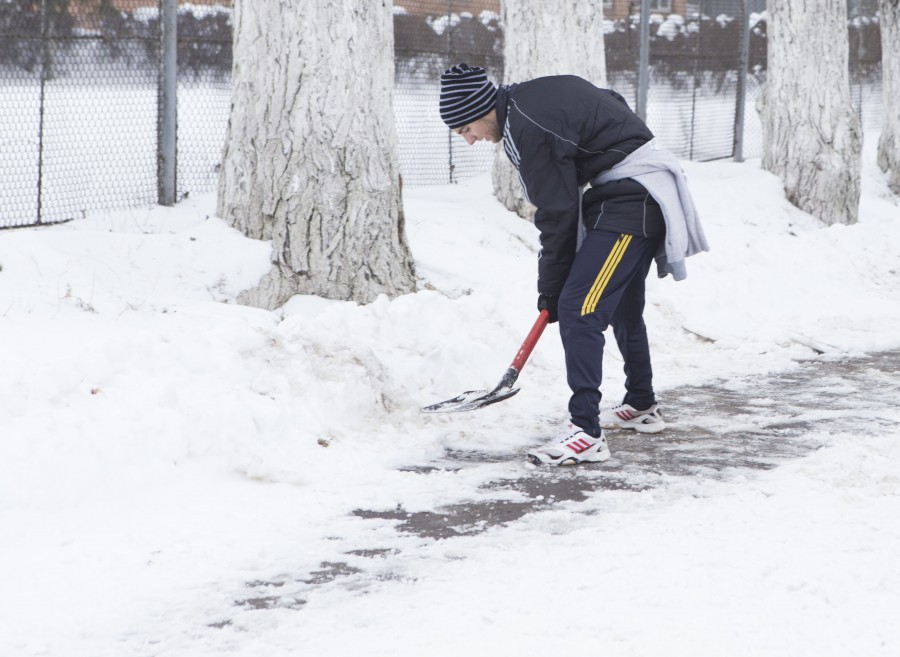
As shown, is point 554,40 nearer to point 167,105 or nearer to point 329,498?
point 167,105

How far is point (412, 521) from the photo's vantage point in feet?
12.2

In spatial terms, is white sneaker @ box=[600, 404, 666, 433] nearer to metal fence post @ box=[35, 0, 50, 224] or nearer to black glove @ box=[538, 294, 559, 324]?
black glove @ box=[538, 294, 559, 324]

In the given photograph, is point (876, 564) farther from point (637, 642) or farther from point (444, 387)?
point (444, 387)

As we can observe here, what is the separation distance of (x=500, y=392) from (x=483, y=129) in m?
1.12

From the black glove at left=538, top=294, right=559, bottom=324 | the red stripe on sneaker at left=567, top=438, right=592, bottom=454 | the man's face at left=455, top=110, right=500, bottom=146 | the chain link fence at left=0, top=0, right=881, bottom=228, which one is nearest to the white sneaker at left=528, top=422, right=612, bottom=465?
the red stripe on sneaker at left=567, top=438, right=592, bottom=454

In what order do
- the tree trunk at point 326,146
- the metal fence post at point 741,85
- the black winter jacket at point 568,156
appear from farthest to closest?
the metal fence post at point 741,85 → the tree trunk at point 326,146 → the black winter jacket at point 568,156

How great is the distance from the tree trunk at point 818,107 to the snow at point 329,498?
5051 mm

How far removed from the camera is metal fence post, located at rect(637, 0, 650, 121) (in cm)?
1184

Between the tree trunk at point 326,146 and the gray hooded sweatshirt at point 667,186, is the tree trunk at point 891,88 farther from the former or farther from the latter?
the gray hooded sweatshirt at point 667,186

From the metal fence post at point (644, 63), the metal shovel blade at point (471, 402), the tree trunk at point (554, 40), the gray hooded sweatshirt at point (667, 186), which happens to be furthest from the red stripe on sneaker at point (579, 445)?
the metal fence post at point (644, 63)

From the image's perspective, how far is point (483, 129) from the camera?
4.39 m

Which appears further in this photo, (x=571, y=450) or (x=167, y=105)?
(x=167, y=105)

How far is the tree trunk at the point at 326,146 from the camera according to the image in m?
6.13

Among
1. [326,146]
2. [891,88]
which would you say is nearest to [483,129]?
[326,146]
